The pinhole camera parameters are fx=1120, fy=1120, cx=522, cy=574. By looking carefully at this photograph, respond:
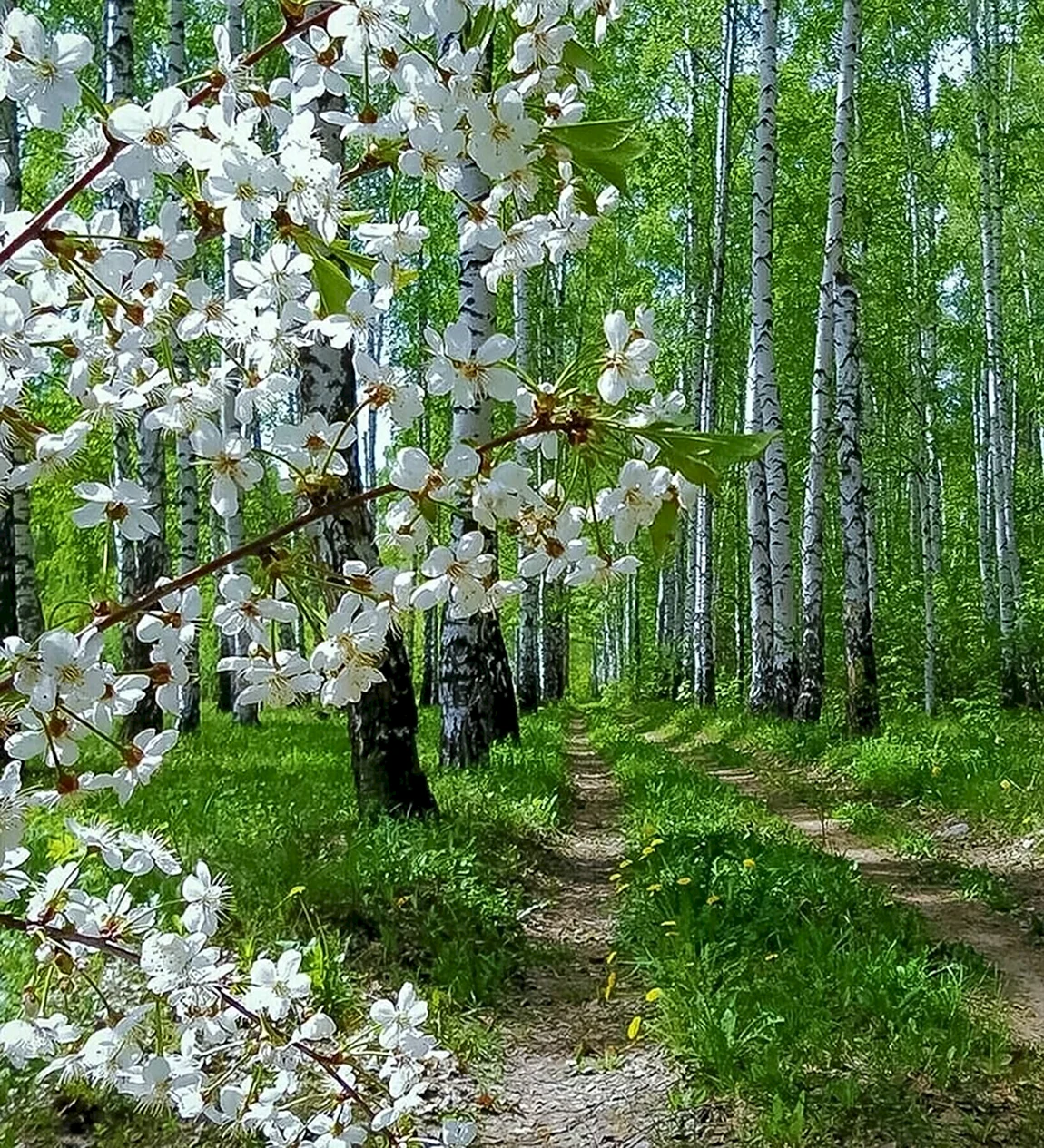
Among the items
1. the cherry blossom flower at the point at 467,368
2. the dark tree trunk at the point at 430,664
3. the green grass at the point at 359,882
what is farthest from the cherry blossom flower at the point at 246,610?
the dark tree trunk at the point at 430,664

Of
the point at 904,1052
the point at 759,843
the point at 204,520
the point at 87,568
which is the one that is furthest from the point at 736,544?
the point at 904,1052

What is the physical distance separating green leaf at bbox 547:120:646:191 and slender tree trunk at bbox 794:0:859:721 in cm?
1042

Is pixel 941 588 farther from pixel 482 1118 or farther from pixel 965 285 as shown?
pixel 482 1118

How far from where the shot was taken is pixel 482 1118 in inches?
Result: 133

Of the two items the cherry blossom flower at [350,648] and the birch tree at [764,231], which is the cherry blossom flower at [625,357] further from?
the birch tree at [764,231]

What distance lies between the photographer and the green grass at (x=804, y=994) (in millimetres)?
3082

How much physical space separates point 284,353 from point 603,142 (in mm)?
420

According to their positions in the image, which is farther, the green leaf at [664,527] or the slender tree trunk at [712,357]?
the slender tree trunk at [712,357]

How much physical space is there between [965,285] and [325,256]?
2484 cm

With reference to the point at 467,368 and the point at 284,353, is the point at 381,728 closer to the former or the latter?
the point at 284,353

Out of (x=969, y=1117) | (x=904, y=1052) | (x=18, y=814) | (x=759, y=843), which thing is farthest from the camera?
(x=759, y=843)

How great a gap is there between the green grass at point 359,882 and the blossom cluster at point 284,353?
1.22 metres

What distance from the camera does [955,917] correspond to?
5219 mm

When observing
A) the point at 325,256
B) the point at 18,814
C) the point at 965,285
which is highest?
the point at 965,285
